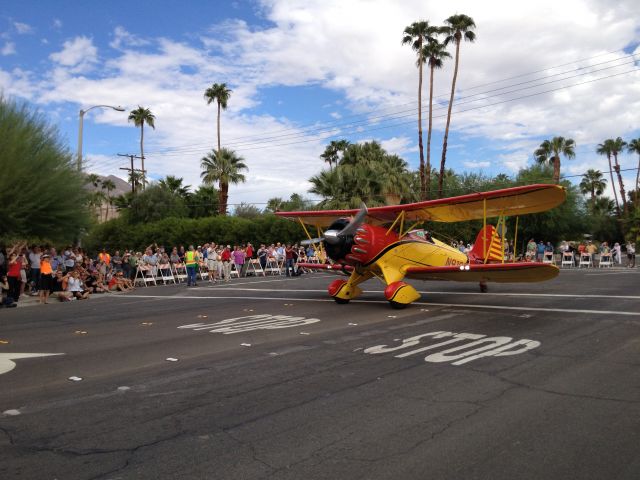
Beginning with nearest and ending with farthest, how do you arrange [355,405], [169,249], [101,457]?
[101,457], [355,405], [169,249]

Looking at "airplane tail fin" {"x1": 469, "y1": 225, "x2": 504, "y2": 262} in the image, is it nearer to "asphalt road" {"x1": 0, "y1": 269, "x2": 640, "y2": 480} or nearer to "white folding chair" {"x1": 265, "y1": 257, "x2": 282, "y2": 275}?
"asphalt road" {"x1": 0, "y1": 269, "x2": 640, "y2": 480}

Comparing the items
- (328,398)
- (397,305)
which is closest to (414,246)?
(397,305)

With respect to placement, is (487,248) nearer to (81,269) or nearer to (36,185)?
(81,269)

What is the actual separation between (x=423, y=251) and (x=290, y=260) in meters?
13.8

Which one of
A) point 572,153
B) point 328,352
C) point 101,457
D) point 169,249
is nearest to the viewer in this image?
point 101,457

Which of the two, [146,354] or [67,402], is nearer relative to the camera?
[67,402]

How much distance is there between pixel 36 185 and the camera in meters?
20.4

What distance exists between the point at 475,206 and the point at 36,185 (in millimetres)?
16884

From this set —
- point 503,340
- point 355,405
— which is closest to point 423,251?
point 503,340

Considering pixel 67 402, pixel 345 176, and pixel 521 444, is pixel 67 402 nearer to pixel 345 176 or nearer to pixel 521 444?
pixel 521 444

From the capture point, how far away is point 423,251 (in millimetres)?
13844

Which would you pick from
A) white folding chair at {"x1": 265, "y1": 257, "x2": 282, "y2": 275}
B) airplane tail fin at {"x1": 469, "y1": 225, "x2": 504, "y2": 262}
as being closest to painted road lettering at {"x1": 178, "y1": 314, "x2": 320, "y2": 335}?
airplane tail fin at {"x1": 469, "y1": 225, "x2": 504, "y2": 262}

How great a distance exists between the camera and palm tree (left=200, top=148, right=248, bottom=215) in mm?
46250

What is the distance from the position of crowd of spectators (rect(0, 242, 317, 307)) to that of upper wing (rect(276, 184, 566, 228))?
312 inches
